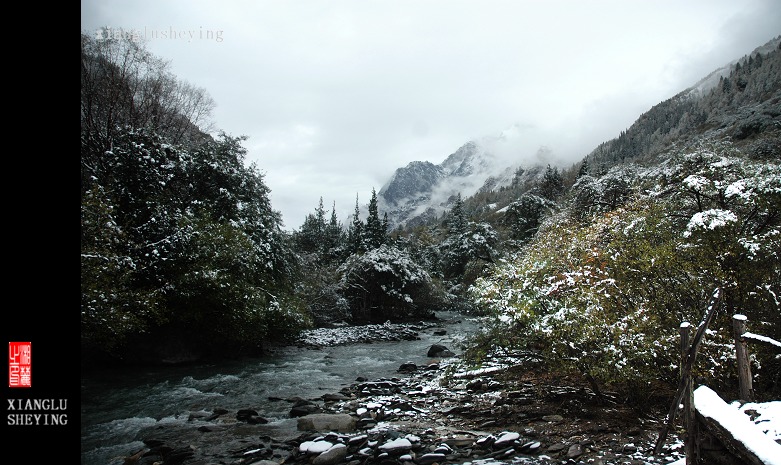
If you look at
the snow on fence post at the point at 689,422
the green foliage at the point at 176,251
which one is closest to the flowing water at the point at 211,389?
the green foliage at the point at 176,251

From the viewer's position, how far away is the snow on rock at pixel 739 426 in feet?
9.97

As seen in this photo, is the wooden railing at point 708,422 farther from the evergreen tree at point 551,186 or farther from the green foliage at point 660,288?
the evergreen tree at point 551,186

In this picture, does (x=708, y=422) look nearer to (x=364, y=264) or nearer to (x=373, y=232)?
(x=364, y=264)

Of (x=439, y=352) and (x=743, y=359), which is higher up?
(x=743, y=359)

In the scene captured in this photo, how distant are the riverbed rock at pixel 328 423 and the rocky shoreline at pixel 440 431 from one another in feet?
0.08

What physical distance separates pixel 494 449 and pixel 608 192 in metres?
25.3

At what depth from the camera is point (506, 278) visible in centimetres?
1112

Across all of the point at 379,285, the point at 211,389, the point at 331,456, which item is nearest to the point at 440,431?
the point at 331,456

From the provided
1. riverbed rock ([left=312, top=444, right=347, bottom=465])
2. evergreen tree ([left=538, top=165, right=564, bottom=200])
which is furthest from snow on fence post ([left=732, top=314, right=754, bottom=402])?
evergreen tree ([left=538, top=165, right=564, bottom=200])

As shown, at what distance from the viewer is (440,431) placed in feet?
26.5

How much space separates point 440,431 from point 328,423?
8.07ft

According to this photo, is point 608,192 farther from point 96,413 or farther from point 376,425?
point 96,413

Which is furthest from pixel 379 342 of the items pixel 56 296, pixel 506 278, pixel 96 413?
pixel 56 296

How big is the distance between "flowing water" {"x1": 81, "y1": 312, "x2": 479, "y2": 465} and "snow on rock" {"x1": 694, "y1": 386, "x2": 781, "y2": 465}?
23.2 feet
